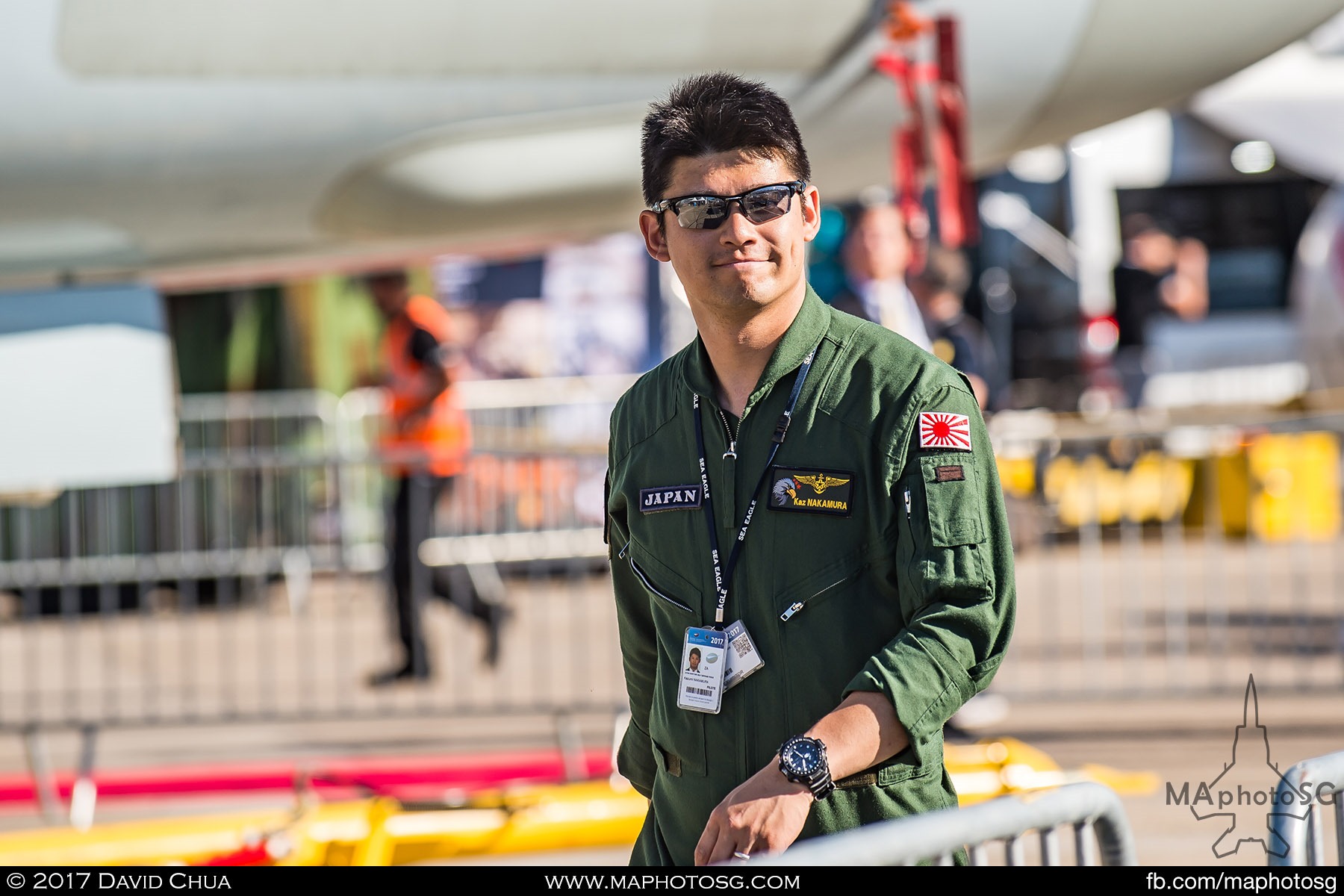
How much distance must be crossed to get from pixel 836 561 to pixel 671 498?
24 cm

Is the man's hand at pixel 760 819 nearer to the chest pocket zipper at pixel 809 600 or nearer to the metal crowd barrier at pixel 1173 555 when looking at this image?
the chest pocket zipper at pixel 809 600

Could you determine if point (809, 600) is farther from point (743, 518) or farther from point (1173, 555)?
point (1173, 555)

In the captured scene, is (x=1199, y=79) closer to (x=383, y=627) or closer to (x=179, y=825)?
(x=179, y=825)

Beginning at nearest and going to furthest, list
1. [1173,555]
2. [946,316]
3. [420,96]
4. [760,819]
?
[760,819] → [420,96] → [946,316] → [1173,555]

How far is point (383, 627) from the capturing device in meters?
8.63

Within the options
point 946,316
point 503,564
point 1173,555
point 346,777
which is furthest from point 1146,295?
point 346,777

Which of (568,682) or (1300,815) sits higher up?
(1300,815)

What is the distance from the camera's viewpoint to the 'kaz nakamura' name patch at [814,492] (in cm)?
182

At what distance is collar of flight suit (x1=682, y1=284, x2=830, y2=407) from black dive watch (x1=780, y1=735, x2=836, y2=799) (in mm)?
441

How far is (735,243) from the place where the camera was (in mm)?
1830

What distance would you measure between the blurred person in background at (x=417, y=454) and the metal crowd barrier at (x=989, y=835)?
15.6ft

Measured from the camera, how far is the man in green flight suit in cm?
174

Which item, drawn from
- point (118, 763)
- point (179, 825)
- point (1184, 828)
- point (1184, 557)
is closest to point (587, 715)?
point (118, 763)
